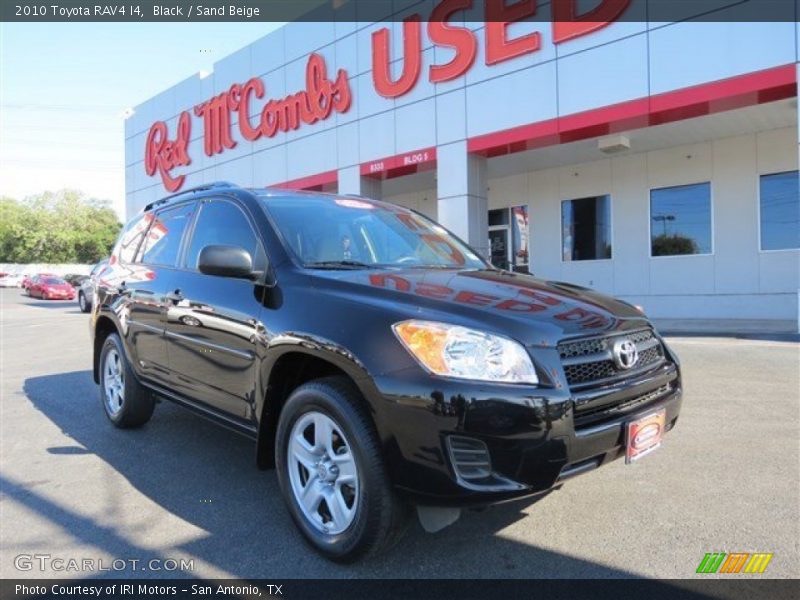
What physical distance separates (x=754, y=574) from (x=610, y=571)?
2.08ft

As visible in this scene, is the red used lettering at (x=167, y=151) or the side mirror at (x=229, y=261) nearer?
the side mirror at (x=229, y=261)

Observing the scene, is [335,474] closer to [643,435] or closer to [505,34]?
[643,435]

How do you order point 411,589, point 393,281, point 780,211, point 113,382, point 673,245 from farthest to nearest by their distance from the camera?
point 673,245
point 780,211
point 113,382
point 393,281
point 411,589

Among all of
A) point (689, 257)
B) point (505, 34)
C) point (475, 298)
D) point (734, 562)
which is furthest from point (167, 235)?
point (689, 257)

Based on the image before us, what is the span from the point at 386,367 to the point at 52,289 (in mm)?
39294

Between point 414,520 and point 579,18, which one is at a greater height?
point 579,18

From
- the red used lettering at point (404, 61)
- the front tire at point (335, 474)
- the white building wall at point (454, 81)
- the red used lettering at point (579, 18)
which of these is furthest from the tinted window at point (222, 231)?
the red used lettering at point (404, 61)

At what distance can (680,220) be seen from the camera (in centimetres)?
1429

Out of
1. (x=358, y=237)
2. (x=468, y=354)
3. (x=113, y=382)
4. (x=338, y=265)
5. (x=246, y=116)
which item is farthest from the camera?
(x=246, y=116)

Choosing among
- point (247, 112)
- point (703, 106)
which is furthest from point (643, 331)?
point (247, 112)

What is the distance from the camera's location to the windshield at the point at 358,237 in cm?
346

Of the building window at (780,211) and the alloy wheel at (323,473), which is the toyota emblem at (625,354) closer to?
the alloy wheel at (323,473)

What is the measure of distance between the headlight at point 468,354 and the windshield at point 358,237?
1.02 meters

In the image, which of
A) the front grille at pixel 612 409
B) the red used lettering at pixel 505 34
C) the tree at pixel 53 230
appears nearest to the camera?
the front grille at pixel 612 409
